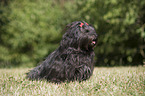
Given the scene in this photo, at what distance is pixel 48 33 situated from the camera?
1519 centimetres

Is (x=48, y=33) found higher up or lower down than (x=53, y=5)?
lower down

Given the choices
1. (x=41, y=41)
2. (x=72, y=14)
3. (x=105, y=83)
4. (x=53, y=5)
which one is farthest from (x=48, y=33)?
(x=105, y=83)

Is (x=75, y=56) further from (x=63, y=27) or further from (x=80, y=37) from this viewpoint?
(x=63, y=27)

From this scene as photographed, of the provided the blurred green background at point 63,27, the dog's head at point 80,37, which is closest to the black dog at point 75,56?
the dog's head at point 80,37

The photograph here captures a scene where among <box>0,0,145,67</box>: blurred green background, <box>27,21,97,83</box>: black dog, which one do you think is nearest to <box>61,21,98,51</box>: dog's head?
<box>27,21,97,83</box>: black dog

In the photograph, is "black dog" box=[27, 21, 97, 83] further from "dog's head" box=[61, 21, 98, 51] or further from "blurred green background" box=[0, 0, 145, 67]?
"blurred green background" box=[0, 0, 145, 67]

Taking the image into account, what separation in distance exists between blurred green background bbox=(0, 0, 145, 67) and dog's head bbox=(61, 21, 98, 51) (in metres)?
5.82

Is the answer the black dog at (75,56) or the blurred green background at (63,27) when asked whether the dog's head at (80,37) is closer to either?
the black dog at (75,56)

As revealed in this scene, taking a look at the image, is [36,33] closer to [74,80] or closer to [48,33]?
[48,33]

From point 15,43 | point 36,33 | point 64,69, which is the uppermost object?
point 36,33

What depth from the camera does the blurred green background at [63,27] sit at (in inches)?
424

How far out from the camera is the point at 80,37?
4.18 meters

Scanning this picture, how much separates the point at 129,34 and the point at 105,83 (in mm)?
8261

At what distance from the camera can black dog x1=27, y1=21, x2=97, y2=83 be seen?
419 centimetres
